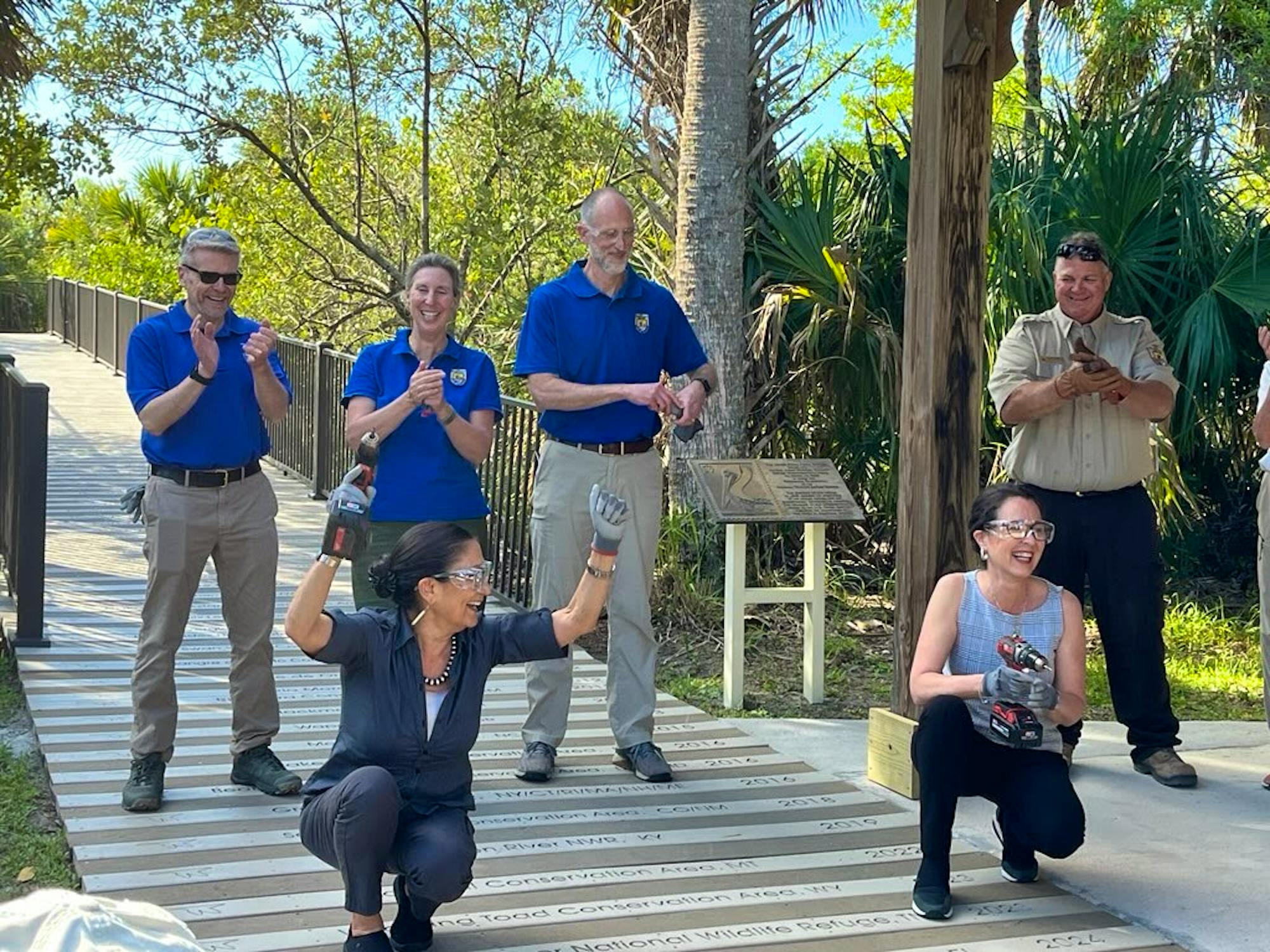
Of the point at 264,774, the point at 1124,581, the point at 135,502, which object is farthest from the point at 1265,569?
the point at 135,502

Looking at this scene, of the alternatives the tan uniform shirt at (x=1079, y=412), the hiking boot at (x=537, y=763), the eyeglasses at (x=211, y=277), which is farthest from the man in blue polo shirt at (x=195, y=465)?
the tan uniform shirt at (x=1079, y=412)

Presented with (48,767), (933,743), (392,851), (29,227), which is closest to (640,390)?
(933,743)

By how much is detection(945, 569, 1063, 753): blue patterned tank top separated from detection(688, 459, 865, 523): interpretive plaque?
7.56 feet

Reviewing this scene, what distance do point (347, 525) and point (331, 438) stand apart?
8.57 metres

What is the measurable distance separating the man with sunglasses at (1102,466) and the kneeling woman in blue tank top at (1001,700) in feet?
3.41

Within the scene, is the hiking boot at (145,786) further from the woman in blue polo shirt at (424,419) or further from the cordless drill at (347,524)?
the cordless drill at (347,524)

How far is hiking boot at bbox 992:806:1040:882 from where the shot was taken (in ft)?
15.5

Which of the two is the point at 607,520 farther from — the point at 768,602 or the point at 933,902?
the point at 768,602

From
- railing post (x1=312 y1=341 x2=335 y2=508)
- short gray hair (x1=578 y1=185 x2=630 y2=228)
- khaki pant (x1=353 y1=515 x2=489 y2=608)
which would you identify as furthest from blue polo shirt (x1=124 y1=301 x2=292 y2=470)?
railing post (x1=312 y1=341 x2=335 y2=508)

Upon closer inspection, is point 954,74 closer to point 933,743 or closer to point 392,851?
point 933,743

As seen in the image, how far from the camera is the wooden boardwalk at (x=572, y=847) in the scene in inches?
170

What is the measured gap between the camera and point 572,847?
499cm

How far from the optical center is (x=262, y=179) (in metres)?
14.8

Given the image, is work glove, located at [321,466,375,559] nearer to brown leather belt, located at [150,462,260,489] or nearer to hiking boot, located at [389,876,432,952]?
hiking boot, located at [389,876,432,952]
